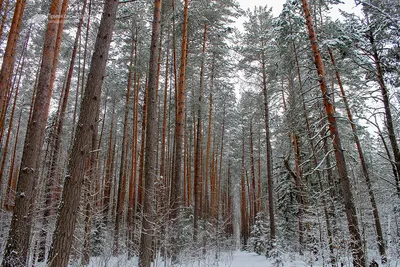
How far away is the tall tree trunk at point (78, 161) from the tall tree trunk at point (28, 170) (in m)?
2.05

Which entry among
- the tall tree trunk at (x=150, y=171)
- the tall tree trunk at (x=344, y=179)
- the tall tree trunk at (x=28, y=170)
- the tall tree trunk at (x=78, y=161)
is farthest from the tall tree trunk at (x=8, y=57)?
the tall tree trunk at (x=344, y=179)

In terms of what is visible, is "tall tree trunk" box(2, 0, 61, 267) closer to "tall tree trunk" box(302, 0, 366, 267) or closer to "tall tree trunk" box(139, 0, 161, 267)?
"tall tree trunk" box(139, 0, 161, 267)

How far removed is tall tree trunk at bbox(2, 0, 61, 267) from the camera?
4.80 metres

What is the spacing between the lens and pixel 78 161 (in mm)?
3539

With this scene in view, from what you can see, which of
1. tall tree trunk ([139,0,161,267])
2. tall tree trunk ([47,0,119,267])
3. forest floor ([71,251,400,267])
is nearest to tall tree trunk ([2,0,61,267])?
forest floor ([71,251,400,267])

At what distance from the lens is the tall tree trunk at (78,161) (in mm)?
3316

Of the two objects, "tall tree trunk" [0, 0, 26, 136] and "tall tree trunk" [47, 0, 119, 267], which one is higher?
"tall tree trunk" [0, 0, 26, 136]

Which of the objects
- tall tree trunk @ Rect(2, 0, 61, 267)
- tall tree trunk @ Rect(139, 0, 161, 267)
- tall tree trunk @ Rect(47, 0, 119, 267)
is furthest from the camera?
tall tree trunk @ Rect(139, 0, 161, 267)

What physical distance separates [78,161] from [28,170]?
2841 millimetres

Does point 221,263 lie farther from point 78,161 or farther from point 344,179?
point 78,161

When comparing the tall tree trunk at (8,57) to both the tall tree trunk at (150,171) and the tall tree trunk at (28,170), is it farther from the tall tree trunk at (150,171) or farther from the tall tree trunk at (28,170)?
the tall tree trunk at (150,171)

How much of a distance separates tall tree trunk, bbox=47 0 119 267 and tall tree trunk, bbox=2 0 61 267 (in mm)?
2045

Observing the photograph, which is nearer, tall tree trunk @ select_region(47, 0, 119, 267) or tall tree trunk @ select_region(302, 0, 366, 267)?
tall tree trunk @ select_region(47, 0, 119, 267)

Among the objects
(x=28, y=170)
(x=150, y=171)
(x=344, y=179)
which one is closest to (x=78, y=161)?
(x=150, y=171)
